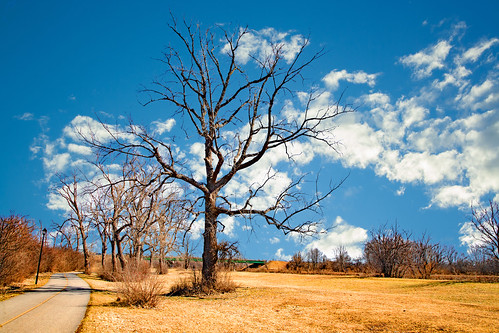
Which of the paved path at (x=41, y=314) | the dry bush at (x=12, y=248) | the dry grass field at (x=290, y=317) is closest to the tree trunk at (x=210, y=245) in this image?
the dry grass field at (x=290, y=317)

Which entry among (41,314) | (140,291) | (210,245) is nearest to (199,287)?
(210,245)

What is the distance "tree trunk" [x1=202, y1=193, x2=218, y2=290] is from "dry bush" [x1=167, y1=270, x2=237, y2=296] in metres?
0.19

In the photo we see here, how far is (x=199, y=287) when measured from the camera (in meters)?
15.3

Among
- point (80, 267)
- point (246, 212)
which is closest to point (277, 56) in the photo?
point (246, 212)

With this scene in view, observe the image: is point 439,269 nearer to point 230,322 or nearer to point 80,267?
point 230,322

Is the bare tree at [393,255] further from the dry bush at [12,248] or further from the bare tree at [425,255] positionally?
the dry bush at [12,248]

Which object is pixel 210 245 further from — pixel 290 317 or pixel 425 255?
pixel 425 255

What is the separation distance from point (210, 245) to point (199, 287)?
1.92 meters

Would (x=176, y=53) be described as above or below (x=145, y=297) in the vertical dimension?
above

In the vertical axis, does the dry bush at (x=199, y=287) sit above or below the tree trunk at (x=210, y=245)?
below

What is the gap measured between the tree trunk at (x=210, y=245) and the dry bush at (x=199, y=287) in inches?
7.3

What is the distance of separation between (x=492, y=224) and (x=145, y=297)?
28324 mm

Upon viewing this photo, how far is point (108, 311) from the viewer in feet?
32.4

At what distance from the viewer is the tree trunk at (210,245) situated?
15516mm
